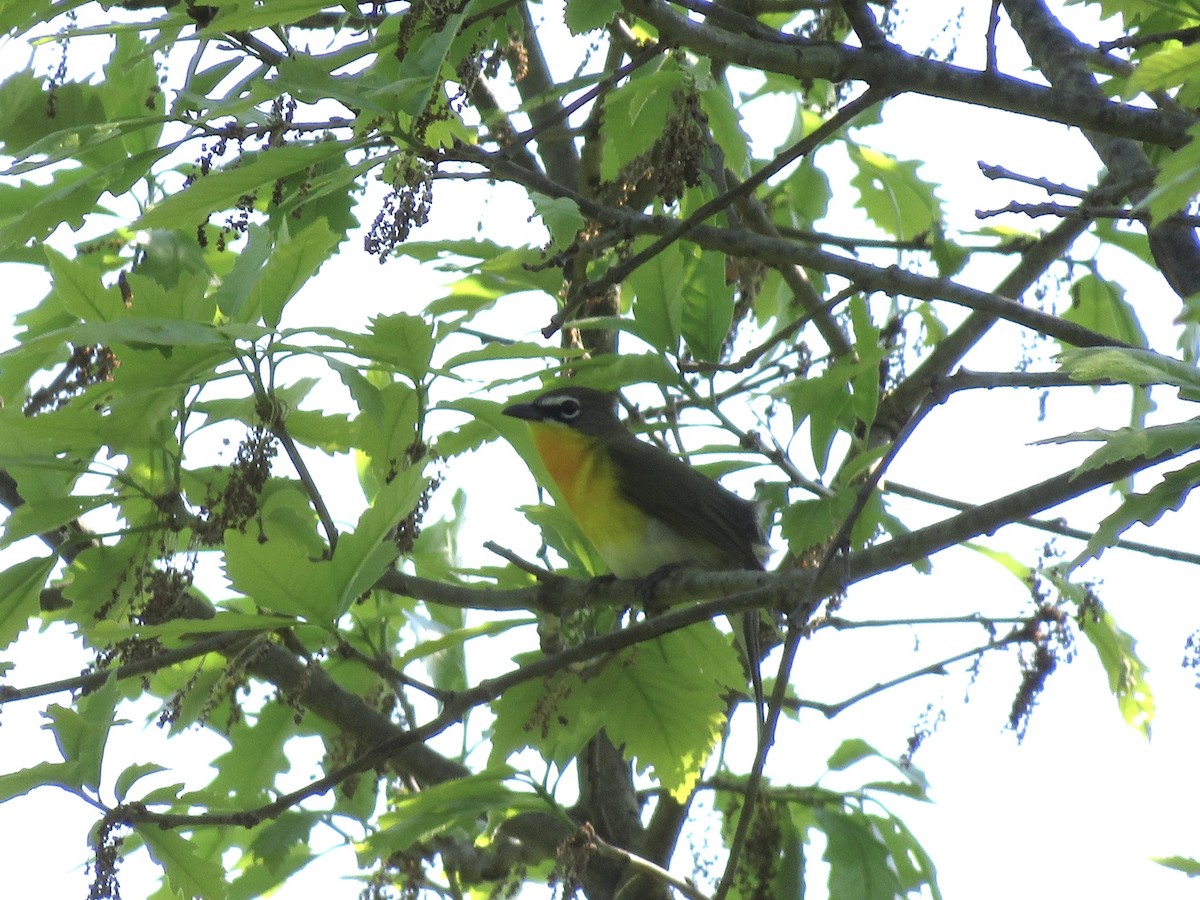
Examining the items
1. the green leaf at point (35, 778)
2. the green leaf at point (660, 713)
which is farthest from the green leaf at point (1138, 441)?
the green leaf at point (35, 778)

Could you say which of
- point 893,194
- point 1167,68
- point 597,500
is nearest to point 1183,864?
point 1167,68

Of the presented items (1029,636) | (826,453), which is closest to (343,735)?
Answer: (826,453)

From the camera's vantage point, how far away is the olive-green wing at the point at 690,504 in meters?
6.79

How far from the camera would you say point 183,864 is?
3.60m

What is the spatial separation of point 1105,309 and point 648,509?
2.33 m

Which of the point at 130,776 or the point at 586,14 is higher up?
the point at 586,14

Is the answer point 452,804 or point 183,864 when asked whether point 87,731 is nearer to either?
point 183,864

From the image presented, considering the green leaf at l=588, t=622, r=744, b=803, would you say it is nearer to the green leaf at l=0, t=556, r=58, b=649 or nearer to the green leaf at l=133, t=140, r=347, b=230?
the green leaf at l=0, t=556, r=58, b=649

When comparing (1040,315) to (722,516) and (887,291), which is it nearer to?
(887,291)

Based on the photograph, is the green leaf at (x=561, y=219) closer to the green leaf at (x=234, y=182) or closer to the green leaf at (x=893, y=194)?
the green leaf at (x=234, y=182)

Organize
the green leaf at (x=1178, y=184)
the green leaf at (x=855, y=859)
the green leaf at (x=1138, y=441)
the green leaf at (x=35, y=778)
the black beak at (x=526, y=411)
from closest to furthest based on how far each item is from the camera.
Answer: the green leaf at (x=1178, y=184)
the green leaf at (x=1138, y=441)
the green leaf at (x=35, y=778)
the green leaf at (x=855, y=859)
the black beak at (x=526, y=411)

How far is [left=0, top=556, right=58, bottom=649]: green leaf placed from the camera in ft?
13.9

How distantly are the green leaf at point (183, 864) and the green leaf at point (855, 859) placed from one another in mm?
2383

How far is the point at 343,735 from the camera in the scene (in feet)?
17.7
